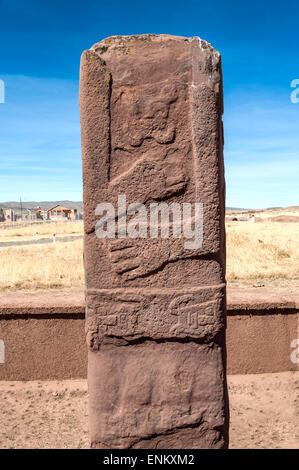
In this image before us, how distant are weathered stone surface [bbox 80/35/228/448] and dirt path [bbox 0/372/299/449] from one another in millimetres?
1148

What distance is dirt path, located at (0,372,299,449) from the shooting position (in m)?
3.69

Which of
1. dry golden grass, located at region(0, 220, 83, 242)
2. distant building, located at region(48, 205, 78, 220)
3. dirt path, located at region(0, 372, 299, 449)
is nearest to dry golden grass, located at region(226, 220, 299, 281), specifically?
dirt path, located at region(0, 372, 299, 449)

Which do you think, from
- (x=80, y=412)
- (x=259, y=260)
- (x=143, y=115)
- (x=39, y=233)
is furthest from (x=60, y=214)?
(x=143, y=115)

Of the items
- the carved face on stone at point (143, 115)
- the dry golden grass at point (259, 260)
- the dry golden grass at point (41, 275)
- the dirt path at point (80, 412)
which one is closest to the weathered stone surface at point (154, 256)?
the carved face on stone at point (143, 115)

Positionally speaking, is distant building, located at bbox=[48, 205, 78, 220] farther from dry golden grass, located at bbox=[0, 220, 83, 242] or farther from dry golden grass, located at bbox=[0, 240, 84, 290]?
dry golden grass, located at bbox=[0, 240, 84, 290]

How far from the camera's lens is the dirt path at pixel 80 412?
3691 mm

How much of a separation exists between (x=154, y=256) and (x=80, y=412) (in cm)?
225

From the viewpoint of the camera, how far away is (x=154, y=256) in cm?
259

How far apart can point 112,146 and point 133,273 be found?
74 centimetres

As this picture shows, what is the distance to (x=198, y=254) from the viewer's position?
260 cm

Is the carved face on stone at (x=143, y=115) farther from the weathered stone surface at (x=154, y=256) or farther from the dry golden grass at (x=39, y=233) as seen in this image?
the dry golden grass at (x=39, y=233)

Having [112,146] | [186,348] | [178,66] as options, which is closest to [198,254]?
[186,348]

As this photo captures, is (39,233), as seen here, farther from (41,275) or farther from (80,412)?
(80,412)

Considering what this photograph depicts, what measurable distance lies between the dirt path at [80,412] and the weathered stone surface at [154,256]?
3.76 feet
